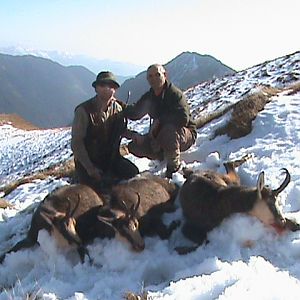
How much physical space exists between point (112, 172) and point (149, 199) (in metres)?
1.31

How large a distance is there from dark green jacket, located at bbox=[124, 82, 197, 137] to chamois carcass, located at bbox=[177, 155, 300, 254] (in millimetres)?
1155

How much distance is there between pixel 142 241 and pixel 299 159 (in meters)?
3.20

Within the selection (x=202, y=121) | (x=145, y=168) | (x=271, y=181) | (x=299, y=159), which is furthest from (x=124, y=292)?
(x=202, y=121)

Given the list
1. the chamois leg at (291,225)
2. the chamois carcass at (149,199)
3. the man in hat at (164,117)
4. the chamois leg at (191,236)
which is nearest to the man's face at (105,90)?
the man in hat at (164,117)

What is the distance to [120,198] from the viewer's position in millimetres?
6340

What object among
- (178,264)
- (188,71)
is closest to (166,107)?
(178,264)

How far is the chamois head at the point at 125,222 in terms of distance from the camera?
5.60 metres

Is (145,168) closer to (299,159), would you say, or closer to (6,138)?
(299,159)

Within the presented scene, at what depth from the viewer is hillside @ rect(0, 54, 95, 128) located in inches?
4811

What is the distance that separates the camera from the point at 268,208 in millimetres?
5473

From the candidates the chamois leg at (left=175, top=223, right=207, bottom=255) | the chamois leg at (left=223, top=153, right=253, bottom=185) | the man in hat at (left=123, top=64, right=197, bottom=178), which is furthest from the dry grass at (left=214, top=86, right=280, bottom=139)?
the chamois leg at (left=175, top=223, right=207, bottom=255)

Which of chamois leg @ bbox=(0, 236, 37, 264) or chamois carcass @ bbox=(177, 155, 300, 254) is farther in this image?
chamois leg @ bbox=(0, 236, 37, 264)

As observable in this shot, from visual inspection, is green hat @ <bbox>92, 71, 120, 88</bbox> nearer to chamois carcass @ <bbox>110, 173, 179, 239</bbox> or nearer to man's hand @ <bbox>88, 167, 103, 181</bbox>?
man's hand @ <bbox>88, 167, 103, 181</bbox>

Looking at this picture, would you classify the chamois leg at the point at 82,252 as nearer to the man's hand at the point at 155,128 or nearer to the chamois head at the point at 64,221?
the chamois head at the point at 64,221
